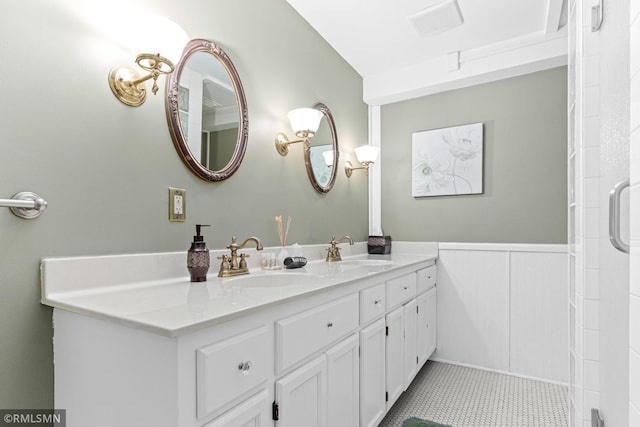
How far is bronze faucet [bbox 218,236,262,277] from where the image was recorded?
4.96ft

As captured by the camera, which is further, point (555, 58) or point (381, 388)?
point (555, 58)

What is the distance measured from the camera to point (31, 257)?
103 cm

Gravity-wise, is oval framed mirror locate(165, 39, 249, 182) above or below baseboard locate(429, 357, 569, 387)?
above

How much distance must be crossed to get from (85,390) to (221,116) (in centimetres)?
119

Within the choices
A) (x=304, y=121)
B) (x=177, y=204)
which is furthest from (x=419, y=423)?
(x=304, y=121)

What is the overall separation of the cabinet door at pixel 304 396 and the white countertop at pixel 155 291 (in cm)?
26

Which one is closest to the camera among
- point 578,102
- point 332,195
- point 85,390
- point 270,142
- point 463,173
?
point 85,390

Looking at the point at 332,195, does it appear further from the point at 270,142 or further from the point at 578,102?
the point at 578,102

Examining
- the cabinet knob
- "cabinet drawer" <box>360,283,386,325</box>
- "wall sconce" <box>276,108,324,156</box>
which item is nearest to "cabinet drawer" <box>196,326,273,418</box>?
the cabinet knob

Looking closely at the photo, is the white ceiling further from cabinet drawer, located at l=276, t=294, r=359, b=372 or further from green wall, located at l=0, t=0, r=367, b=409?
cabinet drawer, located at l=276, t=294, r=359, b=372

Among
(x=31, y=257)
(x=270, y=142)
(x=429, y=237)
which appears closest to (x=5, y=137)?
(x=31, y=257)

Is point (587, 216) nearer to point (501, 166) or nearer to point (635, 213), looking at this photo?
point (635, 213)

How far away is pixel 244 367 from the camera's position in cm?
91

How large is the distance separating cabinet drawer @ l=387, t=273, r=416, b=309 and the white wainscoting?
0.68 m
